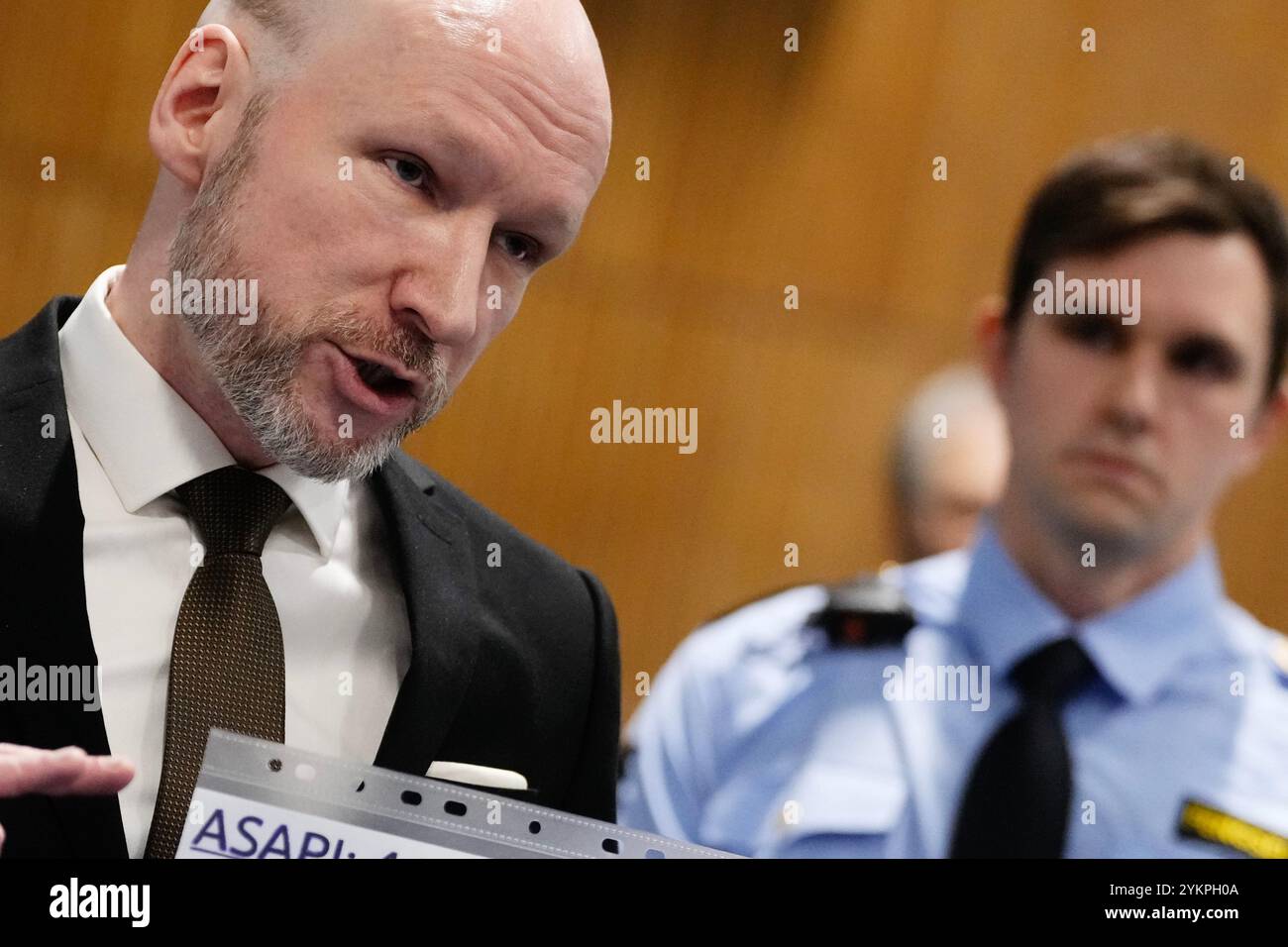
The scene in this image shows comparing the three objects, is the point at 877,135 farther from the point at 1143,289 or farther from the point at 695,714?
the point at 695,714

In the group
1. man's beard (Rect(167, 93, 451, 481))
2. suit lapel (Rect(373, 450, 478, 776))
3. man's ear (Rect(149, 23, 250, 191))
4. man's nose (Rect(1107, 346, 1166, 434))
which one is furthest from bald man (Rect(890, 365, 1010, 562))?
man's ear (Rect(149, 23, 250, 191))

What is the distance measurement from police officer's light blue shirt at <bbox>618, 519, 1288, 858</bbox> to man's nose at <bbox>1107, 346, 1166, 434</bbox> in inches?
14.7

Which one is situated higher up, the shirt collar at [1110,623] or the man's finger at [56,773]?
the shirt collar at [1110,623]

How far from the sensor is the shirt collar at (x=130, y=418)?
144 centimetres

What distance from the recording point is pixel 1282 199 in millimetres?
3496

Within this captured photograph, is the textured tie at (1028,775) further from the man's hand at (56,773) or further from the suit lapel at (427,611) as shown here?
the man's hand at (56,773)

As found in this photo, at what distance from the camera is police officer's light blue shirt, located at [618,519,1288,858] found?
9.42 ft

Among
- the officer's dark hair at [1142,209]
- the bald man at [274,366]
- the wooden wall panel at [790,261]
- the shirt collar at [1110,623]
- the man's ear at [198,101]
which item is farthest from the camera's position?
the wooden wall panel at [790,261]

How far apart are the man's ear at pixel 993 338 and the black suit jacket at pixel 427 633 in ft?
5.92

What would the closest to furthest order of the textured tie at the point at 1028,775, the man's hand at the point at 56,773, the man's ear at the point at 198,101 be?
the man's hand at the point at 56,773
the man's ear at the point at 198,101
the textured tie at the point at 1028,775

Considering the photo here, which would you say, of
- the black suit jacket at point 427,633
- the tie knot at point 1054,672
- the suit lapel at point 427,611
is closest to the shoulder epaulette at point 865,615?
the tie knot at point 1054,672

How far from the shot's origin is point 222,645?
4.57 feet

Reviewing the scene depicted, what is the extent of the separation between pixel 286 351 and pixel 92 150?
5.62 ft

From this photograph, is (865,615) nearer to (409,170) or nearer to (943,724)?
(943,724)
